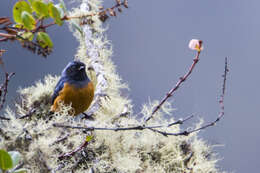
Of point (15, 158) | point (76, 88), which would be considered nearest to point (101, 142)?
point (15, 158)

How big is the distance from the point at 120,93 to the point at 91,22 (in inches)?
13.5

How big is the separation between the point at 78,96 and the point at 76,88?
0.16 feet

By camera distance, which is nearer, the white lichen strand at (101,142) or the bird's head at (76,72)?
the white lichen strand at (101,142)

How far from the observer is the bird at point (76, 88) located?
3.54 ft

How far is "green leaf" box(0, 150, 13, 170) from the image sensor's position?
0.30m

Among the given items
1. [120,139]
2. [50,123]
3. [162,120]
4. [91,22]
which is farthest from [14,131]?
[91,22]

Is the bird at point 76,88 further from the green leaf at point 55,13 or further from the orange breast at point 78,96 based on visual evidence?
the green leaf at point 55,13

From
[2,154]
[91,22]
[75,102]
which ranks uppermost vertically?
[91,22]

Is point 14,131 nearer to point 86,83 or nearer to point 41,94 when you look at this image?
point 41,94

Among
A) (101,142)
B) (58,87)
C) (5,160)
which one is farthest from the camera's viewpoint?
(58,87)

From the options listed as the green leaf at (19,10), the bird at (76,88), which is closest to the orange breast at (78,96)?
the bird at (76,88)

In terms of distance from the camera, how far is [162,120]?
33.1 inches

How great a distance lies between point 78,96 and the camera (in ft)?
3.60

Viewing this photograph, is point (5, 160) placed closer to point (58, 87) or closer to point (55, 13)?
point (55, 13)
